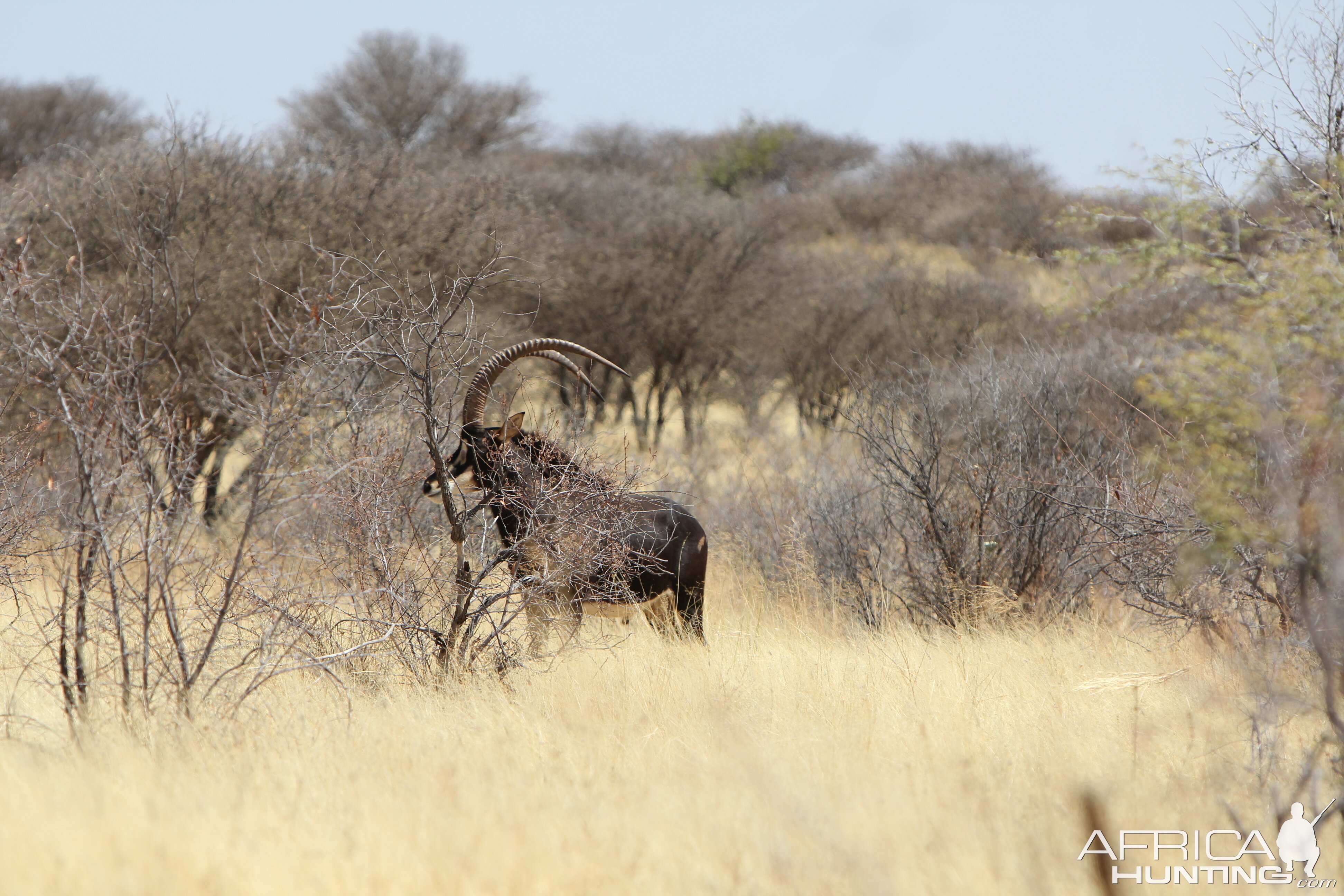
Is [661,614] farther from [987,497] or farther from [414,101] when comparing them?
[414,101]

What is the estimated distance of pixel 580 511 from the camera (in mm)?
5355

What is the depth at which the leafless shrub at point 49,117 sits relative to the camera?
24.0 metres

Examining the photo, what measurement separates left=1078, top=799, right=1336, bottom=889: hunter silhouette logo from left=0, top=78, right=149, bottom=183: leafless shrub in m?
24.3

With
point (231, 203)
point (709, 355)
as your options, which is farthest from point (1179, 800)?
point (709, 355)

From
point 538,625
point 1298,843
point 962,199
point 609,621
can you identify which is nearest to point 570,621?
point 538,625

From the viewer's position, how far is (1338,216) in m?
6.17

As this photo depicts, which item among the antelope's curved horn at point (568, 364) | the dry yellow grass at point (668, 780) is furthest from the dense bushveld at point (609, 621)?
the antelope's curved horn at point (568, 364)

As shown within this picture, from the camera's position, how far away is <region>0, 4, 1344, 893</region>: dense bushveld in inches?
131

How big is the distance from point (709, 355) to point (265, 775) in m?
15.9

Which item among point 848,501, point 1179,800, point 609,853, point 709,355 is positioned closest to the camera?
point 609,853

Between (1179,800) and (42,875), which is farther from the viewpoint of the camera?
(1179,800)

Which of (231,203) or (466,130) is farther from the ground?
(466,130)

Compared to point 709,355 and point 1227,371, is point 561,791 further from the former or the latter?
point 709,355

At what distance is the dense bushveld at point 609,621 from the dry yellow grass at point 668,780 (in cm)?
2
